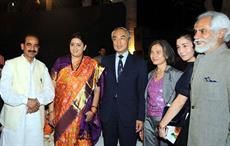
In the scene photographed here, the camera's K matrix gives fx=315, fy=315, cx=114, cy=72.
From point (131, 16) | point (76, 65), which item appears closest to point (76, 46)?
point (76, 65)

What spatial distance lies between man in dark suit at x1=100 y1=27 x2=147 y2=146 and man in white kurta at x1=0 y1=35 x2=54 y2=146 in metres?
0.72

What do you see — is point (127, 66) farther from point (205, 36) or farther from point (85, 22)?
point (85, 22)

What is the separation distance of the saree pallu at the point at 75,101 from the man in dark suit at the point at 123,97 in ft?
0.63

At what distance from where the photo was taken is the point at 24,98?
12.0 feet

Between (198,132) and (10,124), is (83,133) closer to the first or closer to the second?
(10,124)

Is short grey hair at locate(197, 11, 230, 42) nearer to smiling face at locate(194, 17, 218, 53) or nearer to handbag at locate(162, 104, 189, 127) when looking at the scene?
smiling face at locate(194, 17, 218, 53)

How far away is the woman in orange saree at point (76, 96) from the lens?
12.5 ft

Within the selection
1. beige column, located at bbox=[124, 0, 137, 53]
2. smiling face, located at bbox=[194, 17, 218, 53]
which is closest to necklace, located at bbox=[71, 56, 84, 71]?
smiling face, located at bbox=[194, 17, 218, 53]

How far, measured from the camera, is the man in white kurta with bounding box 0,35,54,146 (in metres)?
3.66

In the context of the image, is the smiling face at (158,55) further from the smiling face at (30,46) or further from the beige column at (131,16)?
the beige column at (131,16)

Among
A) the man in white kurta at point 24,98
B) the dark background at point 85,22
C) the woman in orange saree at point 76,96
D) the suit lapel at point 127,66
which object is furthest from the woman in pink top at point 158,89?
the dark background at point 85,22

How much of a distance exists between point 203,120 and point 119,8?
30.9ft

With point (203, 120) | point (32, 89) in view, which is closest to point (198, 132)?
point (203, 120)

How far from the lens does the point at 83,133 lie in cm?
385
